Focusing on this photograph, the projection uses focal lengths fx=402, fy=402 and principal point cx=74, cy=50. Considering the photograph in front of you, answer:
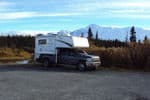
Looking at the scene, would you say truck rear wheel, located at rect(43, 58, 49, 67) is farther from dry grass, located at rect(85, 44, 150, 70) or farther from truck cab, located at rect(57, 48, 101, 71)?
dry grass, located at rect(85, 44, 150, 70)

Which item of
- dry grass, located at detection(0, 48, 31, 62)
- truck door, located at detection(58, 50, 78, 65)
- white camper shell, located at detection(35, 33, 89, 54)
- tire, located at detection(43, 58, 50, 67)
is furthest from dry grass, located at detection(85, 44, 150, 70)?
dry grass, located at detection(0, 48, 31, 62)

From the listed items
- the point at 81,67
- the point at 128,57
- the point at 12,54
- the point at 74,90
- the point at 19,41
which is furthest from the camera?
the point at 19,41

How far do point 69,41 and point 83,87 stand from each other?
13.4 m

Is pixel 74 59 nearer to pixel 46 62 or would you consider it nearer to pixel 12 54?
pixel 46 62

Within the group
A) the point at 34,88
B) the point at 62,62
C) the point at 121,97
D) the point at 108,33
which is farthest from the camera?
the point at 108,33

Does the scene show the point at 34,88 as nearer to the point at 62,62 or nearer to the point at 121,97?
the point at 121,97

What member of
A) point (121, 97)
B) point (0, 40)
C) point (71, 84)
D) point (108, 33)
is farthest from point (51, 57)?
point (108, 33)

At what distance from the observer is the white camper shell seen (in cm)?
3206

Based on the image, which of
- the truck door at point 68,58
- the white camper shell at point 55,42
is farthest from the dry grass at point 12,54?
the truck door at point 68,58

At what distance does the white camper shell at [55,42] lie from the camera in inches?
1262

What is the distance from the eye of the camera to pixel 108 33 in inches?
5089

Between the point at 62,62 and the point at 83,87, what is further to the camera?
the point at 62,62

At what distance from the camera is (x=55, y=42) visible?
32.9 m

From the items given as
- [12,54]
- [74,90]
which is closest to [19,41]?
[12,54]
